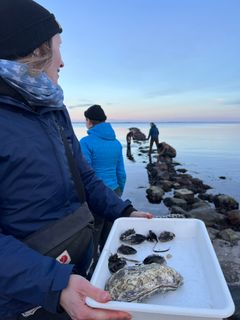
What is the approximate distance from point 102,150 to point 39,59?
12.4ft

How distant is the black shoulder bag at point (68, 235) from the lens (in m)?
1.61

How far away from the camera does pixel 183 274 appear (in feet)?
5.69

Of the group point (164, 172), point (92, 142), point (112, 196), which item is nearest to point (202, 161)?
point (164, 172)

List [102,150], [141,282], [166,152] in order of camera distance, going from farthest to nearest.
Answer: [166,152]
[102,150]
[141,282]

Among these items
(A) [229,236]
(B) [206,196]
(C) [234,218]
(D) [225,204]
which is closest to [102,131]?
(A) [229,236]

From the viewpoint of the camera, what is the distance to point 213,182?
62.6 feet

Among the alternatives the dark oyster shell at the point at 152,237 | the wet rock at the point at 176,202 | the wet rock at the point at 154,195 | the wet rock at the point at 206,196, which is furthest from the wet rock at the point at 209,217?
the dark oyster shell at the point at 152,237

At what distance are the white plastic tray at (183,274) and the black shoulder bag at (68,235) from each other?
16cm

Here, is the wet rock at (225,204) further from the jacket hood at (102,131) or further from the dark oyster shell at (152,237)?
the dark oyster shell at (152,237)

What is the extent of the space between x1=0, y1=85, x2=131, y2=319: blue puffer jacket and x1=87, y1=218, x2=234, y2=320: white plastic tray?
0.24 m

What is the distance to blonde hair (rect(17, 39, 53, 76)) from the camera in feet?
5.48

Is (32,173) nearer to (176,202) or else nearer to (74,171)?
(74,171)

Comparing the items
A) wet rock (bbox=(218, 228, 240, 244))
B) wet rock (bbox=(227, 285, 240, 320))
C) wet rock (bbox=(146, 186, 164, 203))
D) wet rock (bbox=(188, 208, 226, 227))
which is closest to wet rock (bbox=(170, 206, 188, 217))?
wet rock (bbox=(188, 208, 226, 227))

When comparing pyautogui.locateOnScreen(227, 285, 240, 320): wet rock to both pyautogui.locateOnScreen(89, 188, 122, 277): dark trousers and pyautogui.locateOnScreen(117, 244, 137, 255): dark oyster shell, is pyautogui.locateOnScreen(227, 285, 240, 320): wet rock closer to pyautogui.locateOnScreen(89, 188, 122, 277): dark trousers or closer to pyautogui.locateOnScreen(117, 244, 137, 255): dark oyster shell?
pyautogui.locateOnScreen(89, 188, 122, 277): dark trousers
